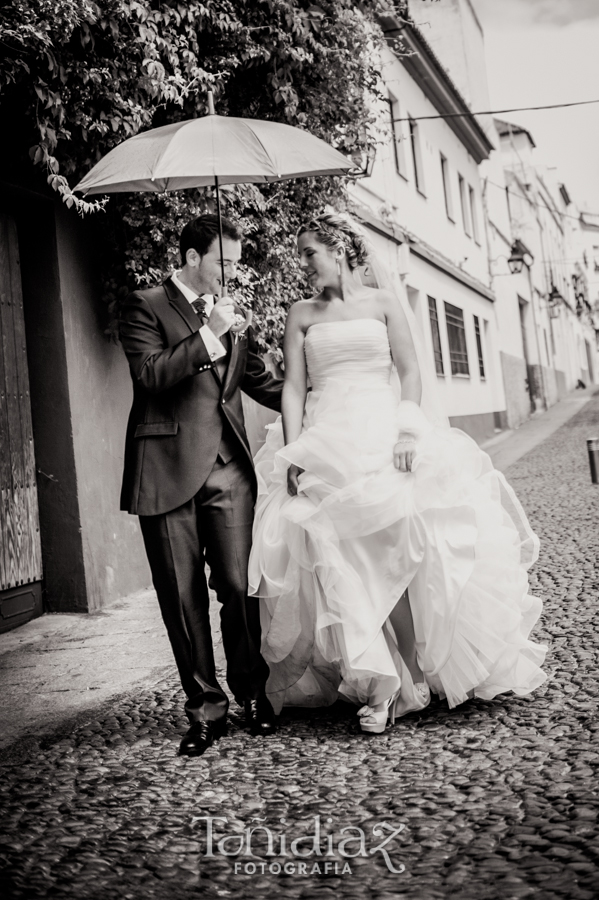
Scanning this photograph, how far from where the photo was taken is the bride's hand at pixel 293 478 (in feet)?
12.5

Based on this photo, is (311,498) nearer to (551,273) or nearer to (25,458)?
(25,458)

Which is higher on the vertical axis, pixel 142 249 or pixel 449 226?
pixel 449 226

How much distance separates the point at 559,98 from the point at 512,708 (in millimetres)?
12847

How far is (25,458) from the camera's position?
20.4 feet

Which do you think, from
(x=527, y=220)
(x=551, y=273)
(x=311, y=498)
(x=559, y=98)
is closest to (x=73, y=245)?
(x=311, y=498)

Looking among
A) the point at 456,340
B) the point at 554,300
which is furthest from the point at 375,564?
the point at 554,300

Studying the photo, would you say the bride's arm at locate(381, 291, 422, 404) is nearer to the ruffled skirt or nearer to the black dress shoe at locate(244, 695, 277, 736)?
the ruffled skirt

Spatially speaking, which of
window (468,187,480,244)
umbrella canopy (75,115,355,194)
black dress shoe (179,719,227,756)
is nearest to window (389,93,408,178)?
window (468,187,480,244)

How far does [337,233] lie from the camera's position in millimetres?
3914

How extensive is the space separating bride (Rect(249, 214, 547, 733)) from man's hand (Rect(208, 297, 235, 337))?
2.02 feet

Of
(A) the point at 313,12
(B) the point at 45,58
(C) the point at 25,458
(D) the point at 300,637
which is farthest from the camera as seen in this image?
(A) the point at 313,12

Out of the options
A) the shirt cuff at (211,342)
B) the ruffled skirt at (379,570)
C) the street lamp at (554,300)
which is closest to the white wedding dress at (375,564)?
the ruffled skirt at (379,570)

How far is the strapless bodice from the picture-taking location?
4.01m

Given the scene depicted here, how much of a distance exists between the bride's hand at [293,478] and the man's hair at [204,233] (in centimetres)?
94
